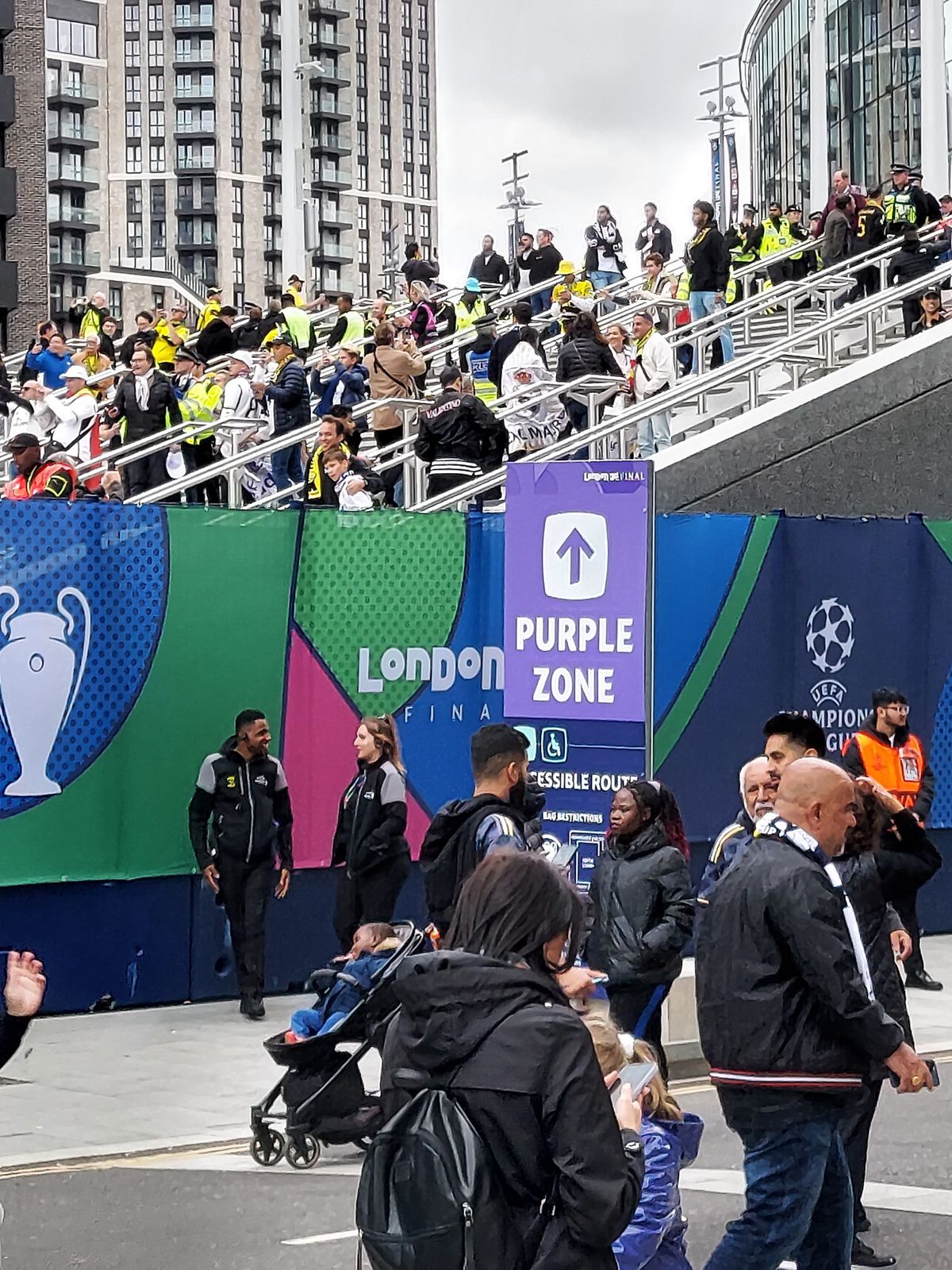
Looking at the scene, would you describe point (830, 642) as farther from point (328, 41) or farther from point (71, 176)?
point (328, 41)

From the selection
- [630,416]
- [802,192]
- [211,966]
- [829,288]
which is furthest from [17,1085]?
[802,192]

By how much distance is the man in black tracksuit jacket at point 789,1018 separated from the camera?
17.5ft

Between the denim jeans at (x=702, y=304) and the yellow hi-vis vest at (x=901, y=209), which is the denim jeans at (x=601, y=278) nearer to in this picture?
the yellow hi-vis vest at (x=901, y=209)

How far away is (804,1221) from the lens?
17.9 ft

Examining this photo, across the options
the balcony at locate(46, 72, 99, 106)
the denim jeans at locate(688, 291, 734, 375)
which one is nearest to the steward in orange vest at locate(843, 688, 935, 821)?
the denim jeans at locate(688, 291, 734, 375)

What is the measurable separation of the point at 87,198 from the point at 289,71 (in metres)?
100

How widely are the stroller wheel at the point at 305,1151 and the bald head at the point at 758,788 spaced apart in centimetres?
217

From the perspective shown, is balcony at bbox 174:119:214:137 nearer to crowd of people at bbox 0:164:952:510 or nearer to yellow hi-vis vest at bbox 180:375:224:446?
crowd of people at bbox 0:164:952:510

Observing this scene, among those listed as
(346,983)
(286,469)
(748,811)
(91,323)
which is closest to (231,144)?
(91,323)

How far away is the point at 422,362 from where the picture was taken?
21.2 metres

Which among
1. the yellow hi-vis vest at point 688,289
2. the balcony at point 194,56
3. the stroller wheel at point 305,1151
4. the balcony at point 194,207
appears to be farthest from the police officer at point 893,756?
the balcony at point 194,56

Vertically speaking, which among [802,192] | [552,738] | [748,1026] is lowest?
[748,1026]

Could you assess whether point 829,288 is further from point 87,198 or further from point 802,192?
point 87,198

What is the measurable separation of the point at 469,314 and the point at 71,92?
349 feet
